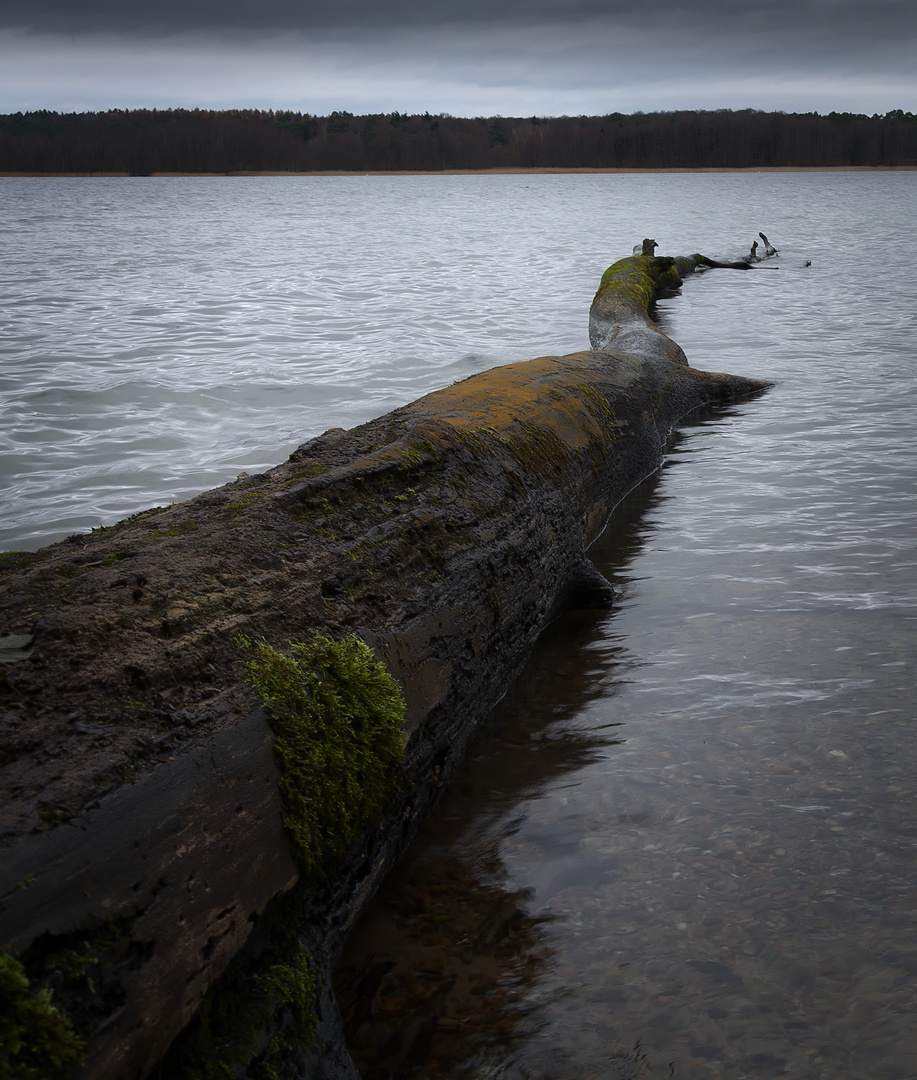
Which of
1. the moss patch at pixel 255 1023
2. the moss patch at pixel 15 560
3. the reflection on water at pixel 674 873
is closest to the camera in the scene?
the moss patch at pixel 255 1023

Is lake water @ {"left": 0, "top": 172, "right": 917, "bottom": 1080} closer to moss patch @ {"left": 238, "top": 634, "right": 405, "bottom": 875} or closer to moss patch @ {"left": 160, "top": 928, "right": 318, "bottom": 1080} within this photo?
moss patch @ {"left": 160, "top": 928, "right": 318, "bottom": 1080}

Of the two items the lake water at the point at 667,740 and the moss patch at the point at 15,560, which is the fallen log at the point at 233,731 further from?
the lake water at the point at 667,740

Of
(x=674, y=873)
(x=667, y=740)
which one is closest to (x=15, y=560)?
(x=674, y=873)

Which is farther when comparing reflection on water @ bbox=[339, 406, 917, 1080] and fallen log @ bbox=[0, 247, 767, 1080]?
reflection on water @ bbox=[339, 406, 917, 1080]

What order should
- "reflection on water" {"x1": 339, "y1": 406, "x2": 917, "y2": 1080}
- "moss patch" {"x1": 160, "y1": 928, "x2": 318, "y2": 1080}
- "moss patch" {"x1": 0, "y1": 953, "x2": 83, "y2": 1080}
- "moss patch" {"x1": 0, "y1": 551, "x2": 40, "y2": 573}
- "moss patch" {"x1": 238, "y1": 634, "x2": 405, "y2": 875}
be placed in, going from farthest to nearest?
"moss patch" {"x1": 0, "y1": 551, "x2": 40, "y2": 573} → "reflection on water" {"x1": 339, "y1": 406, "x2": 917, "y2": 1080} → "moss patch" {"x1": 238, "y1": 634, "x2": 405, "y2": 875} → "moss patch" {"x1": 160, "y1": 928, "x2": 318, "y2": 1080} → "moss patch" {"x1": 0, "y1": 953, "x2": 83, "y2": 1080}

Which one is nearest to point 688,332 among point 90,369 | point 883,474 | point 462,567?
point 883,474

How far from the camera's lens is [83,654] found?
1.80 metres

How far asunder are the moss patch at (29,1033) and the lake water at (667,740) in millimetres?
1022

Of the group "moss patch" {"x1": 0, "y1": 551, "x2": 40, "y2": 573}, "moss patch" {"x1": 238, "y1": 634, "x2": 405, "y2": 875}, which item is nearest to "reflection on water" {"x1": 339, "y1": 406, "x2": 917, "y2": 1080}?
"moss patch" {"x1": 238, "y1": 634, "x2": 405, "y2": 875}

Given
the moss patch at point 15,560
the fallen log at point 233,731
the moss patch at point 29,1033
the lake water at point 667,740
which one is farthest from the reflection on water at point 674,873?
the moss patch at point 15,560

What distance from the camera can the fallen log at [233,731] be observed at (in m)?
1.41

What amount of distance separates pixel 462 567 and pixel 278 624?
3.20ft

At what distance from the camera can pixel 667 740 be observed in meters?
3.28

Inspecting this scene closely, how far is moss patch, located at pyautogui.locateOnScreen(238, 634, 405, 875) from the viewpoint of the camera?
1937mm
